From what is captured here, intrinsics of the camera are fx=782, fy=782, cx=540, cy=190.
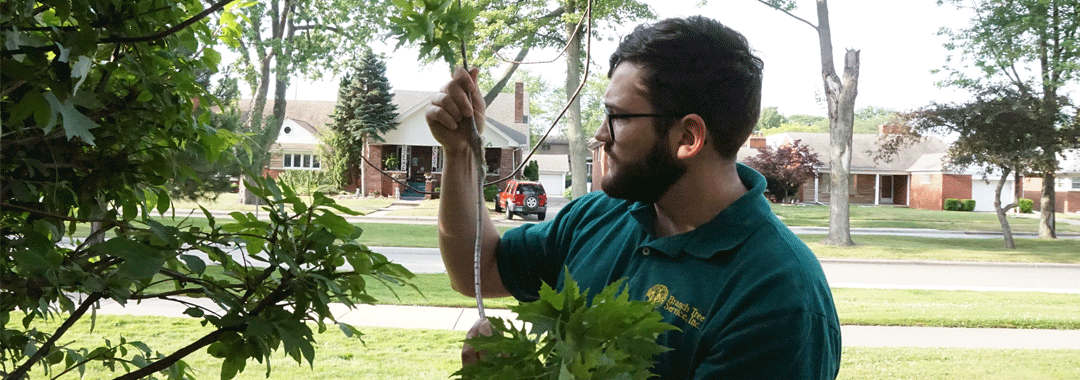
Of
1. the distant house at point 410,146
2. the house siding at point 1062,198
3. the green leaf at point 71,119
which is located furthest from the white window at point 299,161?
the green leaf at point 71,119

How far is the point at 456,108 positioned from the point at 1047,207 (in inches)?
1012

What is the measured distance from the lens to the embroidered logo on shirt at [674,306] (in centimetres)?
167

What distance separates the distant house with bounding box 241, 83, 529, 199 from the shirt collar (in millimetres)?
28374

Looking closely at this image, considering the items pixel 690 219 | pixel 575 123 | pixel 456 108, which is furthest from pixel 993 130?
pixel 456 108

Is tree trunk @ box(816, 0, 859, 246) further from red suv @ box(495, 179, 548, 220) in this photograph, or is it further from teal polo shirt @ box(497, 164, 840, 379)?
teal polo shirt @ box(497, 164, 840, 379)

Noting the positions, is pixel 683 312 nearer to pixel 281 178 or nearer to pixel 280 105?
pixel 281 178

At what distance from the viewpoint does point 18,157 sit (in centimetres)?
139

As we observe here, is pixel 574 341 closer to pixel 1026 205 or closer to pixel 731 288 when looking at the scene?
pixel 731 288

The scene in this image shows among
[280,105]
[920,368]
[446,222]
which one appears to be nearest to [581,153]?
[280,105]

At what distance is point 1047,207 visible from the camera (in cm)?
2264

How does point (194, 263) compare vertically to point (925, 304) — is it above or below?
above

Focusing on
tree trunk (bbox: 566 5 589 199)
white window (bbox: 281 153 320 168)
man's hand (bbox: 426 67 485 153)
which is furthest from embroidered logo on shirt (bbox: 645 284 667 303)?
white window (bbox: 281 153 320 168)

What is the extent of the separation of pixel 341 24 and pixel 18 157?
2152cm

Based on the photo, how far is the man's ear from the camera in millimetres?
1919
